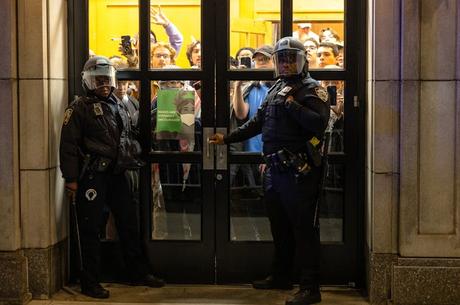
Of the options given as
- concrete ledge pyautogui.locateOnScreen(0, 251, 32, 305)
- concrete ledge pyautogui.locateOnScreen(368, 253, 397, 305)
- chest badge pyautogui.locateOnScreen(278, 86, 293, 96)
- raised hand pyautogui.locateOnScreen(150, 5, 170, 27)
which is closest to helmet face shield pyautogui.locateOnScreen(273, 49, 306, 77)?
chest badge pyautogui.locateOnScreen(278, 86, 293, 96)

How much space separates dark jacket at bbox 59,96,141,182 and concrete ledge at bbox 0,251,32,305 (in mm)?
811

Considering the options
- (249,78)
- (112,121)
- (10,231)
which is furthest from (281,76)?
(10,231)

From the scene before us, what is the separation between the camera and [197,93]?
663cm

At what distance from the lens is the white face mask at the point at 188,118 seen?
21.8 feet

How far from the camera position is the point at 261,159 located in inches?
261

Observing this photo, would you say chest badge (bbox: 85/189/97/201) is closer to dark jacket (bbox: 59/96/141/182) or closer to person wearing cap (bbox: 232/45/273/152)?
dark jacket (bbox: 59/96/141/182)

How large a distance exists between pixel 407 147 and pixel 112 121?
2443mm

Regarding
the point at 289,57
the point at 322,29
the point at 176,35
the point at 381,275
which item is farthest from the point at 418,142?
the point at 176,35

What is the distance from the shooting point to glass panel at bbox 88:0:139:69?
6.65 metres

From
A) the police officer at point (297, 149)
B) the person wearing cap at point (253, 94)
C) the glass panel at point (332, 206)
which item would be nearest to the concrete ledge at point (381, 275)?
the police officer at point (297, 149)

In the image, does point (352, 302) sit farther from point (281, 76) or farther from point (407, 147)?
point (281, 76)

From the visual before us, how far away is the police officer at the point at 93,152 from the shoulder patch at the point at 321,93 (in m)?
1.65

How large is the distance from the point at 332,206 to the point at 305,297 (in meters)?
0.94

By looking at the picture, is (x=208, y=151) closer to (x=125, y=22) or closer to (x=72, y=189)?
(x=72, y=189)
